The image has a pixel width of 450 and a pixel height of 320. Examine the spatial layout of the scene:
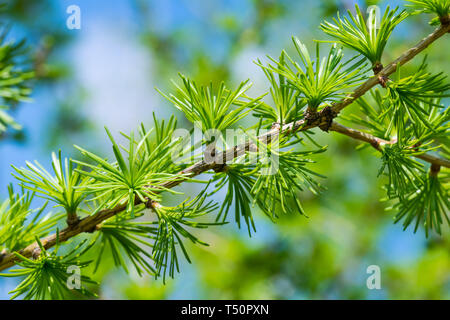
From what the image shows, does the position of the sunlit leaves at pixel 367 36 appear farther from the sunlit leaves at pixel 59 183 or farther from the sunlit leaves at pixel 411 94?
the sunlit leaves at pixel 59 183

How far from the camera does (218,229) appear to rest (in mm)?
1567

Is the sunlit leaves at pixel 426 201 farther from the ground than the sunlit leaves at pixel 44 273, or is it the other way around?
the sunlit leaves at pixel 426 201

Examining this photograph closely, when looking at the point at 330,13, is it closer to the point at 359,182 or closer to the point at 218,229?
the point at 359,182

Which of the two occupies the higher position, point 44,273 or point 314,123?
point 314,123

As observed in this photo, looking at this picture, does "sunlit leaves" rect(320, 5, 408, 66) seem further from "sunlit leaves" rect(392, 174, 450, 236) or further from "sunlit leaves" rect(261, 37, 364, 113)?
"sunlit leaves" rect(392, 174, 450, 236)

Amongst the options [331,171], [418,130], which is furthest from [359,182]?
[418,130]

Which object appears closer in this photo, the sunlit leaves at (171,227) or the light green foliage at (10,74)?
the sunlit leaves at (171,227)

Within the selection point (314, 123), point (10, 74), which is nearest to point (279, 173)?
point (314, 123)

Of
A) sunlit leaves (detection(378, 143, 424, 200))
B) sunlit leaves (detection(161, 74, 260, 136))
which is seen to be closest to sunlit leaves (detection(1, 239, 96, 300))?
sunlit leaves (detection(161, 74, 260, 136))

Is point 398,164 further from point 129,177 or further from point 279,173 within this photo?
point 129,177

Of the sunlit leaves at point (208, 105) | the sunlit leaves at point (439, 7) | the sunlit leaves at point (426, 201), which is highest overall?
the sunlit leaves at point (439, 7)

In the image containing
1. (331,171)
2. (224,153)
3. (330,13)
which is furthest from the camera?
(331,171)

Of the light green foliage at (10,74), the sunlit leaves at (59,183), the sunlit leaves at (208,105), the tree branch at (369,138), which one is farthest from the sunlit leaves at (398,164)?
the light green foliage at (10,74)
